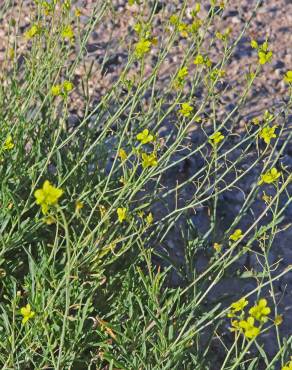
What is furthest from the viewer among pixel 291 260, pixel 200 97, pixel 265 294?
pixel 200 97

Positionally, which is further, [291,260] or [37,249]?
[291,260]

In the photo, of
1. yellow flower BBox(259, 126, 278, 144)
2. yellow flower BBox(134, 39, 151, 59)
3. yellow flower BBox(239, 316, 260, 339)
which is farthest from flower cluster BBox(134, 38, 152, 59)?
→ yellow flower BBox(239, 316, 260, 339)

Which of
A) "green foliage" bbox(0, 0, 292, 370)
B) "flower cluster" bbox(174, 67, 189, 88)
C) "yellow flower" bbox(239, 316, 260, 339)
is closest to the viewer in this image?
"yellow flower" bbox(239, 316, 260, 339)

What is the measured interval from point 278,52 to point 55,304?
2.69m

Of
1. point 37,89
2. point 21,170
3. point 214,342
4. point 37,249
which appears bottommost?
point 214,342

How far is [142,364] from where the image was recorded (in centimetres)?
221

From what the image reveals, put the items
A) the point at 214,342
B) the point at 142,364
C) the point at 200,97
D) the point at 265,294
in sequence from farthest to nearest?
the point at 200,97
the point at 265,294
the point at 214,342
the point at 142,364

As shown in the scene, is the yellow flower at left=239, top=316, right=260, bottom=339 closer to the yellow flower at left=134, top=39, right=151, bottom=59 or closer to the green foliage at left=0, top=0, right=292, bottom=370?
the green foliage at left=0, top=0, right=292, bottom=370

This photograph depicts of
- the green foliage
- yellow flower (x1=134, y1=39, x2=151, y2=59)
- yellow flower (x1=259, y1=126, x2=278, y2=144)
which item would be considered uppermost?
yellow flower (x1=134, y1=39, x2=151, y2=59)

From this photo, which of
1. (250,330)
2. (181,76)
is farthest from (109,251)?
(250,330)

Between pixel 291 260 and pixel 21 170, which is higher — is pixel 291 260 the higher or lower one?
the lower one

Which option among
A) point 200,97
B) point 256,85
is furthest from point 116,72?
point 256,85

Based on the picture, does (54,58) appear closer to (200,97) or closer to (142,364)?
(142,364)

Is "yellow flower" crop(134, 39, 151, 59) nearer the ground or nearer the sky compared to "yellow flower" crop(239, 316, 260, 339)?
nearer the sky
